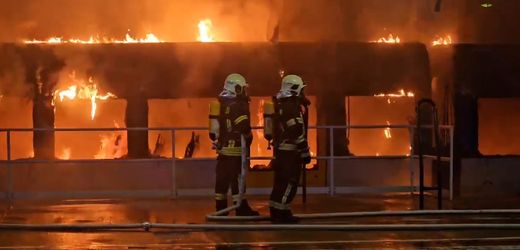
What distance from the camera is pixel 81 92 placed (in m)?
12.7

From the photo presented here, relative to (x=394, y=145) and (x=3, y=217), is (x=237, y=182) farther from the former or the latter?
(x=394, y=145)

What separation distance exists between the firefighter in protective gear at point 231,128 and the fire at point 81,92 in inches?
151

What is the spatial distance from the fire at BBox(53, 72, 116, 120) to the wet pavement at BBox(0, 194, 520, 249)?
8.19 feet

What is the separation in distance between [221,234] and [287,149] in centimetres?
123

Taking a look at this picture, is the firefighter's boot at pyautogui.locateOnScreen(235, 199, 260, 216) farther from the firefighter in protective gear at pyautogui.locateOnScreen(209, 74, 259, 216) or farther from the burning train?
the burning train

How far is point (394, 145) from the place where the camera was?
13320 mm

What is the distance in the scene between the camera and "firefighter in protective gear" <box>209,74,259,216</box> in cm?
916

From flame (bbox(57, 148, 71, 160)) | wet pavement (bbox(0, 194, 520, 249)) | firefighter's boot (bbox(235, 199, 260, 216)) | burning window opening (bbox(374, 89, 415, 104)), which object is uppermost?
burning window opening (bbox(374, 89, 415, 104))

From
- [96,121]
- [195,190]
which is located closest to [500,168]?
[195,190]

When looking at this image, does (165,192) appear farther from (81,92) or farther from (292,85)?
(292,85)

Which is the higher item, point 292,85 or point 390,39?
point 390,39

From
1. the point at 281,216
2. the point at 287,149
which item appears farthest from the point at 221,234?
the point at 287,149

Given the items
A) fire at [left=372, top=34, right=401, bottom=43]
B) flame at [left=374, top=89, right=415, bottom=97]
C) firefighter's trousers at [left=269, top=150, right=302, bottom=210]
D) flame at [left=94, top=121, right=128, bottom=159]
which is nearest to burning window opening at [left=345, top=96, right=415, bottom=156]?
flame at [left=374, top=89, right=415, bottom=97]

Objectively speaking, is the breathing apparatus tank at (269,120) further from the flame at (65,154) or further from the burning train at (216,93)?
the flame at (65,154)
